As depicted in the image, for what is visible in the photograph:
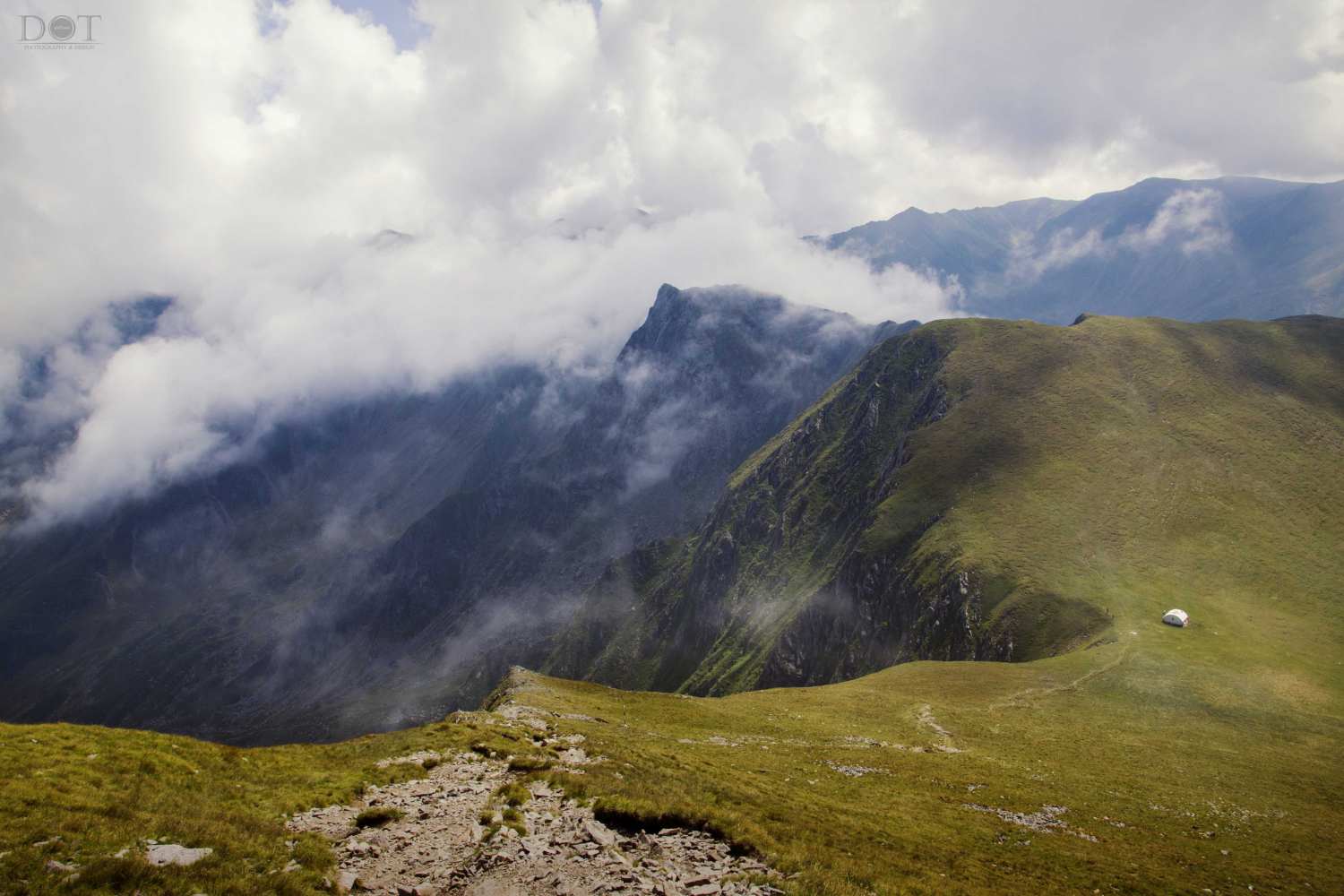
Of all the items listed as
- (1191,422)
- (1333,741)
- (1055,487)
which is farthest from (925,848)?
(1191,422)

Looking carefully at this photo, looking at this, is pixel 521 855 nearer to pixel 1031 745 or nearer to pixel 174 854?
pixel 174 854

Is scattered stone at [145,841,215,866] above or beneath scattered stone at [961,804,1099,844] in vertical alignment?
above

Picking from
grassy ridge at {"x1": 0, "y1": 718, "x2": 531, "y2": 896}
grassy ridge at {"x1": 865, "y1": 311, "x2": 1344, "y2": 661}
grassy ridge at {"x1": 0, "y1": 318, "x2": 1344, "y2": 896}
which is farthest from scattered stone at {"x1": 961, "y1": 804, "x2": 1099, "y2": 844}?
grassy ridge at {"x1": 865, "y1": 311, "x2": 1344, "y2": 661}

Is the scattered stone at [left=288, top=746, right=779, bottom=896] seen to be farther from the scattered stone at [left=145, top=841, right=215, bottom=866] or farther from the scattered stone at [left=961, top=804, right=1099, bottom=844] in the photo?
the scattered stone at [left=961, top=804, right=1099, bottom=844]

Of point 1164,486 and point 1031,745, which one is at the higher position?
point 1164,486

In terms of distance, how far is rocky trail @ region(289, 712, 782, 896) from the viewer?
18422 millimetres

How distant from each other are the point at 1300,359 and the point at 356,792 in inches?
9968

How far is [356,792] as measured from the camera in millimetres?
25453

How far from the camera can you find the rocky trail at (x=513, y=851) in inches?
725

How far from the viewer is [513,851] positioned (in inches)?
792

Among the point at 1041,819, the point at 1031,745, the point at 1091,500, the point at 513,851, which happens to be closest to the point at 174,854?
the point at 513,851

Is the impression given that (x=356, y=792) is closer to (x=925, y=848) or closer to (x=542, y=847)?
(x=542, y=847)

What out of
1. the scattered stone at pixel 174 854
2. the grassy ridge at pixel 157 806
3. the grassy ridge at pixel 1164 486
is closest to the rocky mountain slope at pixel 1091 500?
the grassy ridge at pixel 1164 486

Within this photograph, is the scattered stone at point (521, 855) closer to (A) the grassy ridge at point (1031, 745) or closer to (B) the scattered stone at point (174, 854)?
(A) the grassy ridge at point (1031, 745)
